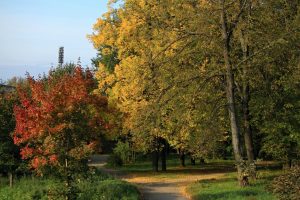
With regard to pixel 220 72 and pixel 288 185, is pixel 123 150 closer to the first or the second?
pixel 220 72

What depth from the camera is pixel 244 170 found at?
21516mm

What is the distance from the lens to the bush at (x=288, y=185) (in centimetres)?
1391

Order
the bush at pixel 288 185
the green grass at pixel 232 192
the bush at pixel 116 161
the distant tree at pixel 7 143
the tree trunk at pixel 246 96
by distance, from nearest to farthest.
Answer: the bush at pixel 288 185 < the green grass at pixel 232 192 < the distant tree at pixel 7 143 < the tree trunk at pixel 246 96 < the bush at pixel 116 161

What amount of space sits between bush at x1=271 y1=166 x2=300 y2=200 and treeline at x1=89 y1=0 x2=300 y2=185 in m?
6.89

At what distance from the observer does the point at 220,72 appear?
23266 millimetres

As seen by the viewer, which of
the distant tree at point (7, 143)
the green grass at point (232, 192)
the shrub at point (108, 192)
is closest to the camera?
the shrub at point (108, 192)

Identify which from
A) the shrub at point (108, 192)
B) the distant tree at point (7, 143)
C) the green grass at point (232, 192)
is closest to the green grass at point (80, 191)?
the shrub at point (108, 192)

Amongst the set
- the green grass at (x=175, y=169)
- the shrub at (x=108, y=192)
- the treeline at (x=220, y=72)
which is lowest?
the shrub at (x=108, y=192)

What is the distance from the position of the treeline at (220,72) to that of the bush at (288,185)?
6.89 meters

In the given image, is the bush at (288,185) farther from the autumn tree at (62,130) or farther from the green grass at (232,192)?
the autumn tree at (62,130)

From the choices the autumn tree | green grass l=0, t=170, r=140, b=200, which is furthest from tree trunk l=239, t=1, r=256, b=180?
the autumn tree

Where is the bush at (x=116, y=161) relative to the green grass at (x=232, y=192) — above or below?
above

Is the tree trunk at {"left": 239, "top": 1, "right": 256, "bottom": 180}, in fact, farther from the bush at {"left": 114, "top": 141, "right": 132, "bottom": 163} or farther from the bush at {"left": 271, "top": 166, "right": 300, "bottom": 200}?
the bush at {"left": 114, "top": 141, "right": 132, "bottom": 163}

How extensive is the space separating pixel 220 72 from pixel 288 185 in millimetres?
9787
